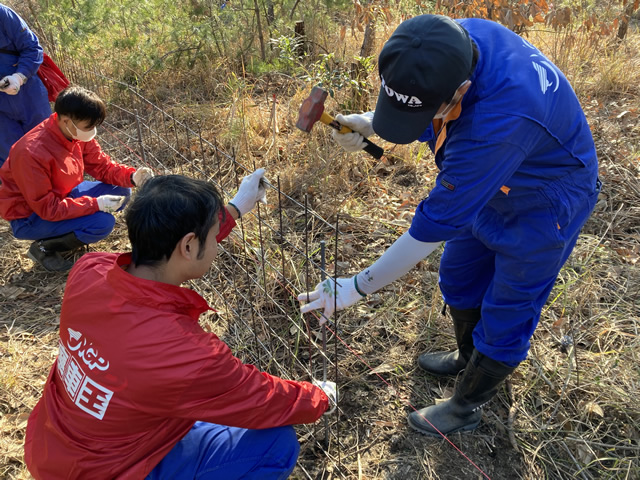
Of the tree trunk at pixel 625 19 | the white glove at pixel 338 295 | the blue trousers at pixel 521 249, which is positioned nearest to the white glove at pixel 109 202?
the white glove at pixel 338 295

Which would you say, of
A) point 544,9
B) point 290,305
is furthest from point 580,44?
point 290,305

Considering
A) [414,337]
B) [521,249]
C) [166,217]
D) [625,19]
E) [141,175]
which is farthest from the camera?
[625,19]

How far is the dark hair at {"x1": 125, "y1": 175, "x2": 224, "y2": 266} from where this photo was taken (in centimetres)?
151

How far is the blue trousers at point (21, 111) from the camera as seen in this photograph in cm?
370

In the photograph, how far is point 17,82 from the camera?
3535 millimetres

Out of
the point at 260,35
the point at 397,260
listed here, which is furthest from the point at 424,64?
the point at 260,35

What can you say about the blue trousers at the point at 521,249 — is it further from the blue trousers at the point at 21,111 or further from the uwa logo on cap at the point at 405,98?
the blue trousers at the point at 21,111

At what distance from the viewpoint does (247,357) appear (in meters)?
2.71

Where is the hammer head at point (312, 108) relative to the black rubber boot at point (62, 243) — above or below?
above

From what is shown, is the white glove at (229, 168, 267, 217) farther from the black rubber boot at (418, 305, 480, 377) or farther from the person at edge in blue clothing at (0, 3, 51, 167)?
the person at edge in blue clothing at (0, 3, 51, 167)

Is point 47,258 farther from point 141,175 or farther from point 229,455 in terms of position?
point 229,455

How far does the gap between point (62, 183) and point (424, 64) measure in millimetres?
2610

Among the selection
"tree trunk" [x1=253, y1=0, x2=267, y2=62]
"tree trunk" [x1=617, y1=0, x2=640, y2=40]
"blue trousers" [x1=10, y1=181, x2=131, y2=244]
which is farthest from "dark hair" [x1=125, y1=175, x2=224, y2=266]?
"tree trunk" [x1=617, y1=0, x2=640, y2=40]

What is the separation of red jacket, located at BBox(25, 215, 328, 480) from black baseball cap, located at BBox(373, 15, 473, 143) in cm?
89
